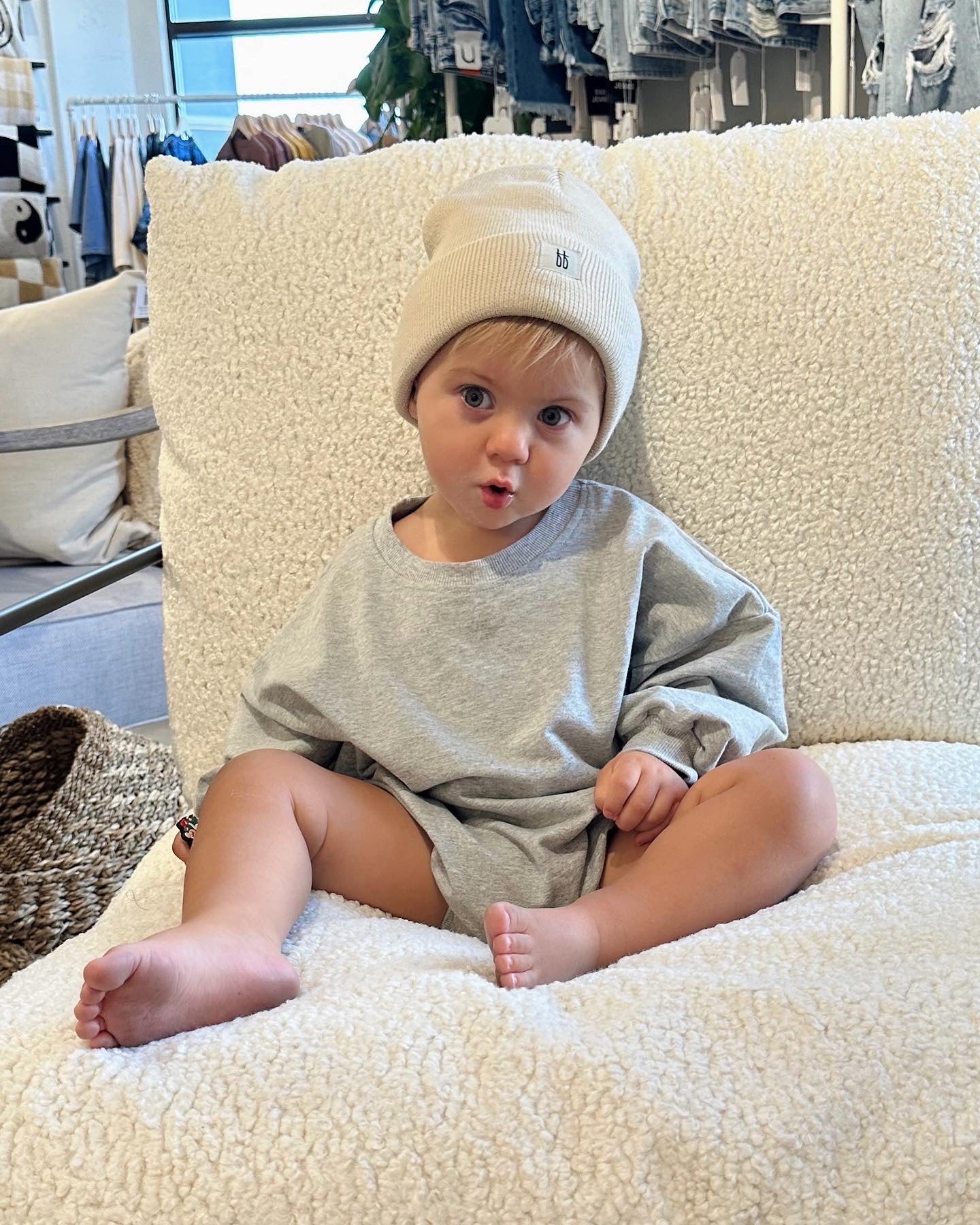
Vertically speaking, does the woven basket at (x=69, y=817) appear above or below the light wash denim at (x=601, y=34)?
below

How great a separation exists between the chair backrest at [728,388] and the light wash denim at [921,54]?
0.73 m

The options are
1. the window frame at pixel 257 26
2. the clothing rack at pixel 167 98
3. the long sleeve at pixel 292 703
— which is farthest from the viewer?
the window frame at pixel 257 26

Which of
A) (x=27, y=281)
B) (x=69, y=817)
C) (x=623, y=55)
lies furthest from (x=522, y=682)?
(x=27, y=281)

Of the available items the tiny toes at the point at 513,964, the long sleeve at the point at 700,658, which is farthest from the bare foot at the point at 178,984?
the long sleeve at the point at 700,658

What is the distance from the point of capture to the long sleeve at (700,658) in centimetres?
95

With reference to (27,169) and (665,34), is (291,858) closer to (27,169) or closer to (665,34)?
(665,34)

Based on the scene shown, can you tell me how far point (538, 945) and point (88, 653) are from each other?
4.86 feet


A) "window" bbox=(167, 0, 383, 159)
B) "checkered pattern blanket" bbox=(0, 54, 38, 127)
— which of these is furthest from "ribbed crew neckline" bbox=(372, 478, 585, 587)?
"window" bbox=(167, 0, 383, 159)

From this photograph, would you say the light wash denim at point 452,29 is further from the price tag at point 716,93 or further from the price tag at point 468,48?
the price tag at point 716,93

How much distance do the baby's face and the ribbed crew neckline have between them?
0.16ft

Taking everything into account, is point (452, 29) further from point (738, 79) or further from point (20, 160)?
point (20, 160)

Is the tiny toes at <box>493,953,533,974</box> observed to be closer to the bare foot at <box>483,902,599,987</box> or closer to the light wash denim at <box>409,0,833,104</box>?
the bare foot at <box>483,902,599,987</box>

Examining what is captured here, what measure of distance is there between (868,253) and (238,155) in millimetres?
3196

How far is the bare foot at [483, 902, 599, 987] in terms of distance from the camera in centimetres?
76
